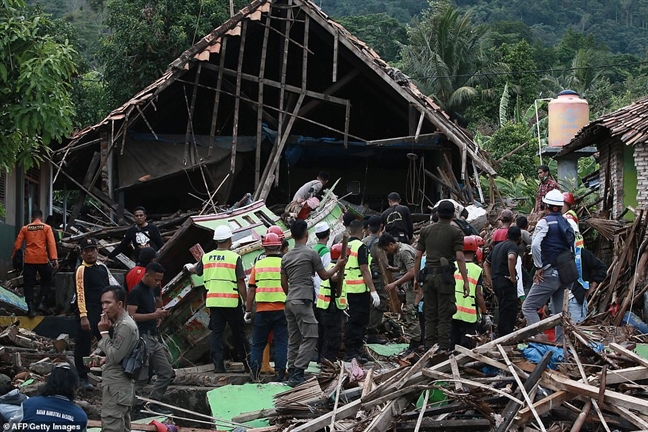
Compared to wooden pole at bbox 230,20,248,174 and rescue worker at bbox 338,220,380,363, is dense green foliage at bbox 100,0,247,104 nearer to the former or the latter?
wooden pole at bbox 230,20,248,174

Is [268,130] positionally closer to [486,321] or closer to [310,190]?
[310,190]

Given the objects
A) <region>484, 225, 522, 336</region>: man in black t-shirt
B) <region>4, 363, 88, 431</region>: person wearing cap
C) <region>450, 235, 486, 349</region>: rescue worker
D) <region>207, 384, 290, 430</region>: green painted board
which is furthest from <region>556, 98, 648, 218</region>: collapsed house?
<region>4, 363, 88, 431</region>: person wearing cap

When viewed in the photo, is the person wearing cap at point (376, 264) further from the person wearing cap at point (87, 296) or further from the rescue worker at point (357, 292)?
the person wearing cap at point (87, 296)

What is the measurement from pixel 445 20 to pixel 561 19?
49192 mm

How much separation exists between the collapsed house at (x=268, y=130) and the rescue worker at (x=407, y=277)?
18.3 feet

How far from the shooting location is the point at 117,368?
8.97m

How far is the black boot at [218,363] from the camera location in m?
12.5

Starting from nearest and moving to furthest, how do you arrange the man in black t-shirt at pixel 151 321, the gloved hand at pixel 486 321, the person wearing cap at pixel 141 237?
the man in black t-shirt at pixel 151 321
the gloved hand at pixel 486 321
the person wearing cap at pixel 141 237

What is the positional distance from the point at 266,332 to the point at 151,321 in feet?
5.02

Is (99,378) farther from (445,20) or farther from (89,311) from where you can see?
(445,20)

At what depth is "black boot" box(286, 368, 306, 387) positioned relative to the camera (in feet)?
36.3

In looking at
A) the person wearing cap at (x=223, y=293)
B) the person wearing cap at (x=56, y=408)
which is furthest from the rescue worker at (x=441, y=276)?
the person wearing cap at (x=56, y=408)

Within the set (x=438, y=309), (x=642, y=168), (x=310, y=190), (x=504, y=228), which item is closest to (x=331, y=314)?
(x=438, y=309)

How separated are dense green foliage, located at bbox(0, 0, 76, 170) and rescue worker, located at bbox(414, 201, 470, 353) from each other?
14.2 ft
